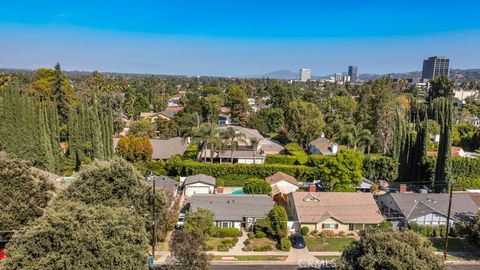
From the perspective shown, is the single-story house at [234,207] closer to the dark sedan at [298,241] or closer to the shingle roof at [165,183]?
the dark sedan at [298,241]

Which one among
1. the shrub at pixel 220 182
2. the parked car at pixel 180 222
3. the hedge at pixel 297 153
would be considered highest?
the hedge at pixel 297 153

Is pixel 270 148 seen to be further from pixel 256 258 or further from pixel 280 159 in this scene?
pixel 256 258

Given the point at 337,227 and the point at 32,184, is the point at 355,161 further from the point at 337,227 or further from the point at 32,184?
the point at 32,184

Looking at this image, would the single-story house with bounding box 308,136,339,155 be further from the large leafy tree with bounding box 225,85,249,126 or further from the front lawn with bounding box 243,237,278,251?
the front lawn with bounding box 243,237,278,251

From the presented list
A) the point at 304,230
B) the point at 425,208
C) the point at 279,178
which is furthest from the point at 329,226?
the point at 279,178

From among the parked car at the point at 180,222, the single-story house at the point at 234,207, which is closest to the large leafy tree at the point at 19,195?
the parked car at the point at 180,222
